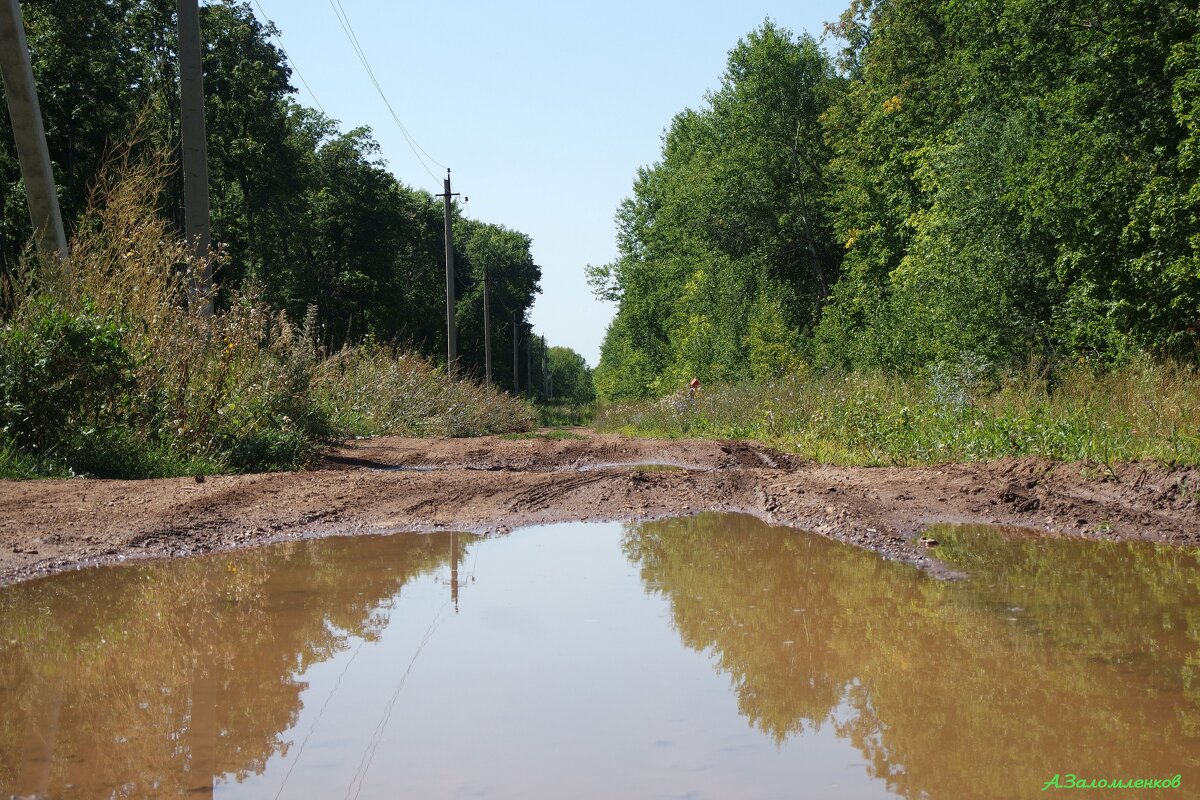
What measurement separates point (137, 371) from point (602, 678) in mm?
8010

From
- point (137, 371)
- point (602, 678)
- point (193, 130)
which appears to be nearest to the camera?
point (602, 678)

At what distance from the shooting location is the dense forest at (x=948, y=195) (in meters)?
17.9

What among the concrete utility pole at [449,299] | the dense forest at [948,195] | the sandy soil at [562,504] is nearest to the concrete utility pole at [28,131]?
the sandy soil at [562,504]

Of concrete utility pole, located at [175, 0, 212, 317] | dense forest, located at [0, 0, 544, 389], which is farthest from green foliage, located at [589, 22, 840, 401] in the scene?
concrete utility pole, located at [175, 0, 212, 317]

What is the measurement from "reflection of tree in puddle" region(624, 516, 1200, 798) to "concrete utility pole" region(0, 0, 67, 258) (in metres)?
8.10

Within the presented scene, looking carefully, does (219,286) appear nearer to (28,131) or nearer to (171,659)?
(28,131)

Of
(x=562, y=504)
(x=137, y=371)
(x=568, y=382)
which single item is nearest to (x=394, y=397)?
(x=137, y=371)

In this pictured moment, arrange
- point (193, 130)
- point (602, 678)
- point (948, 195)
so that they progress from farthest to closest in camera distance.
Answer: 1. point (948, 195)
2. point (193, 130)
3. point (602, 678)

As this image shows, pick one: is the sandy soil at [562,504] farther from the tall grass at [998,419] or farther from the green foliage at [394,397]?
the green foliage at [394,397]

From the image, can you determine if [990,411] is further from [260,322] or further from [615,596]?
[260,322]

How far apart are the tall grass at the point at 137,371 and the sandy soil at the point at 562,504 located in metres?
1.03

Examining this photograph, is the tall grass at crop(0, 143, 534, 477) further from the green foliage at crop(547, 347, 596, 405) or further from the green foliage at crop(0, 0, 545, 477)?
the green foliage at crop(547, 347, 596, 405)

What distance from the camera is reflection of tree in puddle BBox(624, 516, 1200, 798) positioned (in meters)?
3.27

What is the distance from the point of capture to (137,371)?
34.1 feet
